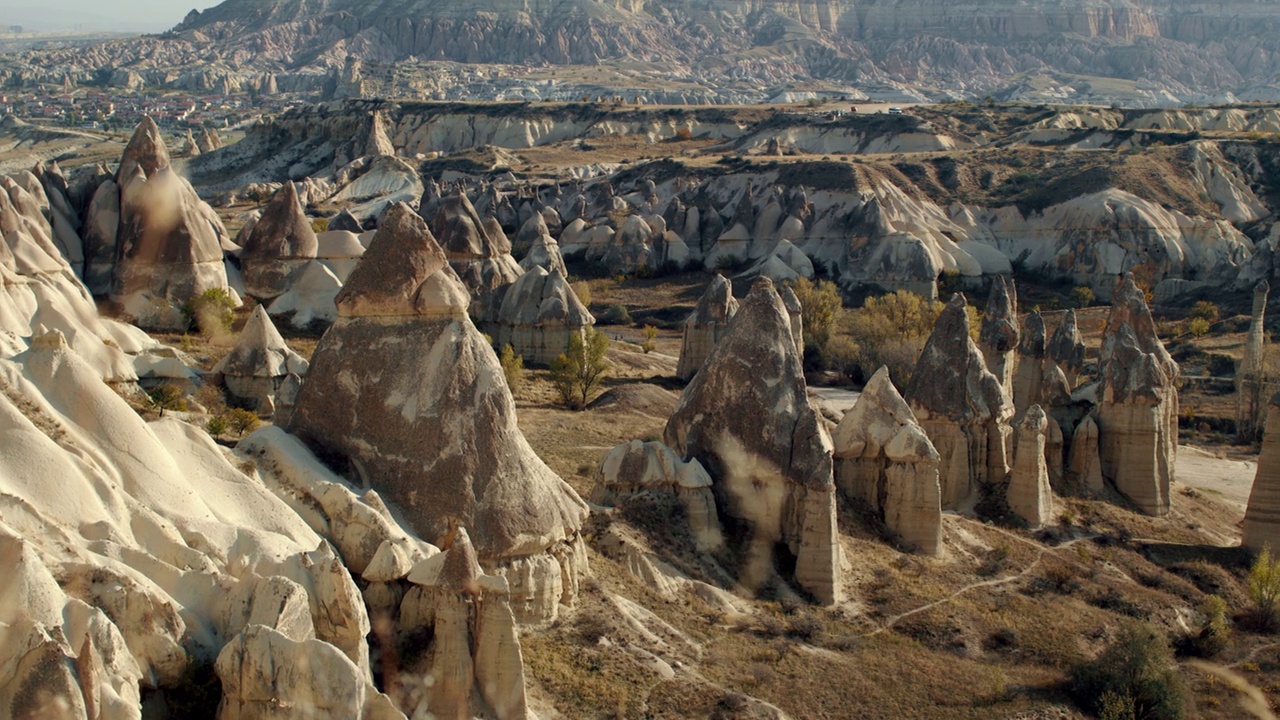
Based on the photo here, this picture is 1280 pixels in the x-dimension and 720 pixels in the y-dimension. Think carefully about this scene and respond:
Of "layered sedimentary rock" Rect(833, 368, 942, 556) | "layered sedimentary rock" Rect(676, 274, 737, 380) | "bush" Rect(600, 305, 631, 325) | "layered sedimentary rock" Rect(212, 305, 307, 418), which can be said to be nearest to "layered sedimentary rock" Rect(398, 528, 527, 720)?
"layered sedimentary rock" Rect(833, 368, 942, 556)

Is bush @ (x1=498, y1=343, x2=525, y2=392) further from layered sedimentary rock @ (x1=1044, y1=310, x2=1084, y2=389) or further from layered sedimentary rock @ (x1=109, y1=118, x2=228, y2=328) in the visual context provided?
layered sedimentary rock @ (x1=1044, y1=310, x2=1084, y2=389)

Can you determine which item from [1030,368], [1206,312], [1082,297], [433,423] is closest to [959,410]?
[1030,368]

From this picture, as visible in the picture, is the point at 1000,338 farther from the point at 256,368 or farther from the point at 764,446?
the point at 256,368

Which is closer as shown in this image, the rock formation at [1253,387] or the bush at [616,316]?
the rock formation at [1253,387]

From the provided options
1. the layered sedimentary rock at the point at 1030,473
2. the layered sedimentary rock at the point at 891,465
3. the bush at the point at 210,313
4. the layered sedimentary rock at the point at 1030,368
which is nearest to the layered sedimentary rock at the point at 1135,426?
the layered sedimentary rock at the point at 1030,473

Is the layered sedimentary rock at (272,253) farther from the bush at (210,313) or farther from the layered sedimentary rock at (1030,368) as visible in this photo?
the layered sedimentary rock at (1030,368)

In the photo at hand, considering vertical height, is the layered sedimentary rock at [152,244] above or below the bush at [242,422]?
above

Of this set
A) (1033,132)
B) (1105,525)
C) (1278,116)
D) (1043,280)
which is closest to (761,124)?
(1033,132)
